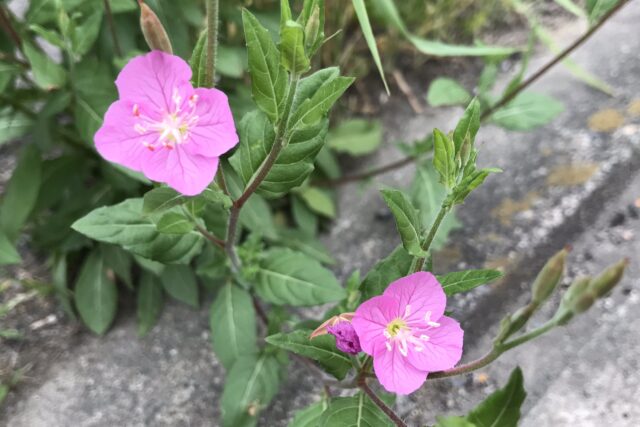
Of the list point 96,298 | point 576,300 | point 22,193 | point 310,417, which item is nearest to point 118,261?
point 96,298

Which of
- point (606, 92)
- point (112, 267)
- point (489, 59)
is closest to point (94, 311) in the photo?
point (112, 267)

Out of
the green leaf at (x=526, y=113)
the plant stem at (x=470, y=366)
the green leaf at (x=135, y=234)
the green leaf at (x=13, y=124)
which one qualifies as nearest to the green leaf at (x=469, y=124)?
the plant stem at (x=470, y=366)

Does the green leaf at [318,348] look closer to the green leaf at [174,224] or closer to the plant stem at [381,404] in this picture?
the plant stem at [381,404]

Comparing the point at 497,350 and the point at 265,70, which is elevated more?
the point at 265,70

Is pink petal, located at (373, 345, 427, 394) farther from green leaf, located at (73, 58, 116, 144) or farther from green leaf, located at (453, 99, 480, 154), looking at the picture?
green leaf, located at (73, 58, 116, 144)

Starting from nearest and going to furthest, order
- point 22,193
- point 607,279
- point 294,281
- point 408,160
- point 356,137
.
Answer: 1. point 607,279
2. point 294,281
3. point 22,193
4. point 408,160
5. point 356,137

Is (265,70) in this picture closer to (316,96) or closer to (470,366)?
(316,96)

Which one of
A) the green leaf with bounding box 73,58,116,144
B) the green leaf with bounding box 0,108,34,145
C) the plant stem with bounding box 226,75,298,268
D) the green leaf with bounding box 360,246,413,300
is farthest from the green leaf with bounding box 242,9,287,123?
the green leaf with bounding box 0,108,34,145
